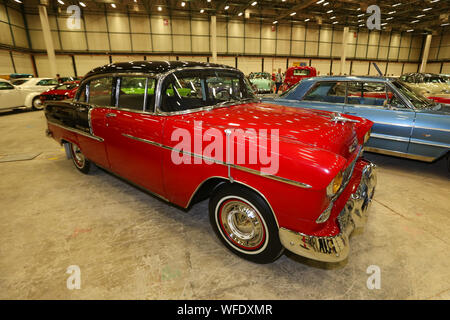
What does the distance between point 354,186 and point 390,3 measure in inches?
1057

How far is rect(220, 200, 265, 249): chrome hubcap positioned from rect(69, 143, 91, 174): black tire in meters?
2.90

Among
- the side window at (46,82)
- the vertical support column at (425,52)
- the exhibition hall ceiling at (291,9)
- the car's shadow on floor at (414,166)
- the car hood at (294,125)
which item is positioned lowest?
the car's shadow on floor at (414,166)

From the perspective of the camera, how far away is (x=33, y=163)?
484cm

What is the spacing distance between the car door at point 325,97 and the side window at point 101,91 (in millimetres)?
3387

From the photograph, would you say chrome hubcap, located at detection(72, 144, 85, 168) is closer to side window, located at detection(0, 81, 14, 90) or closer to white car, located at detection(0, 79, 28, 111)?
white car, located at detection(0, 79, 28, 111)

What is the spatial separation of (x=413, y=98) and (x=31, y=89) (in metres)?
15.1

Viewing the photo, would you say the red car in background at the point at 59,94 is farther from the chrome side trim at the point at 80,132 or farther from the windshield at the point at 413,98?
the windshield at the point at 413,98

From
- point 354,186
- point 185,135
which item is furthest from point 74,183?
point 354,186

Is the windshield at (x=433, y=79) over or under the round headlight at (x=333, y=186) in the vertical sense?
over

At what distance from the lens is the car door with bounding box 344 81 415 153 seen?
3908mm

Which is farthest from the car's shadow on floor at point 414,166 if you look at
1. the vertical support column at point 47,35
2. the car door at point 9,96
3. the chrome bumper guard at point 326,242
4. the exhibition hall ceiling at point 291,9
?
the vertical support column at point 47,35

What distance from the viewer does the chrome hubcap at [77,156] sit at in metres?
4.16

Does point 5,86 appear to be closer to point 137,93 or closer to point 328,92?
point 137,93
